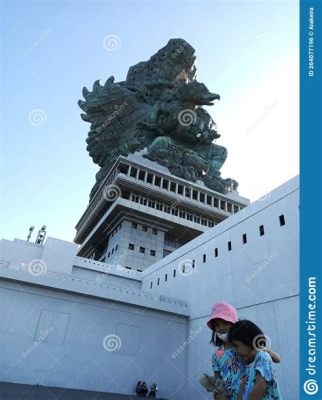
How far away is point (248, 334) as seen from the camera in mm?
2314

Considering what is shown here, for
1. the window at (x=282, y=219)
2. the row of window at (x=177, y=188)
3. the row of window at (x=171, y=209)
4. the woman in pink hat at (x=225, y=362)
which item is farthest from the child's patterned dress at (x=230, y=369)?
the row of window at (x=177, y=188)

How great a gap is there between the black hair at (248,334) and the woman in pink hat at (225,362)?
142 millimetres

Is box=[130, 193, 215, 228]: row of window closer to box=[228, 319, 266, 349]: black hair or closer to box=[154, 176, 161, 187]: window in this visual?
box=[154, 176, 161, 187]: window

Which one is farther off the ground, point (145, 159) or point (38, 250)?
point (145, 159)

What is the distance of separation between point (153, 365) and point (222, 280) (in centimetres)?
581

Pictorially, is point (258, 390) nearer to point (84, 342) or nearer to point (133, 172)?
point (84, 342)

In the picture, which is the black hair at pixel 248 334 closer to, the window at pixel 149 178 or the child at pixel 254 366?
the child at pixel 254 366

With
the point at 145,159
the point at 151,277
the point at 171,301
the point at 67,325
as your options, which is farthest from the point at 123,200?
the point at 67,325

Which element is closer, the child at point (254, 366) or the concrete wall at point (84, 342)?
the child at point (254, 366)

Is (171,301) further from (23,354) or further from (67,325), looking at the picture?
A: (23,354)

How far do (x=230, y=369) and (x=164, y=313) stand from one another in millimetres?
15023

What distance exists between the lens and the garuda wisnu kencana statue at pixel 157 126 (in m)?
46.7

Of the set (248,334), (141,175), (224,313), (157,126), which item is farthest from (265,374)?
(157,126)

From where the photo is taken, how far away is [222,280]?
1478 centimetres
